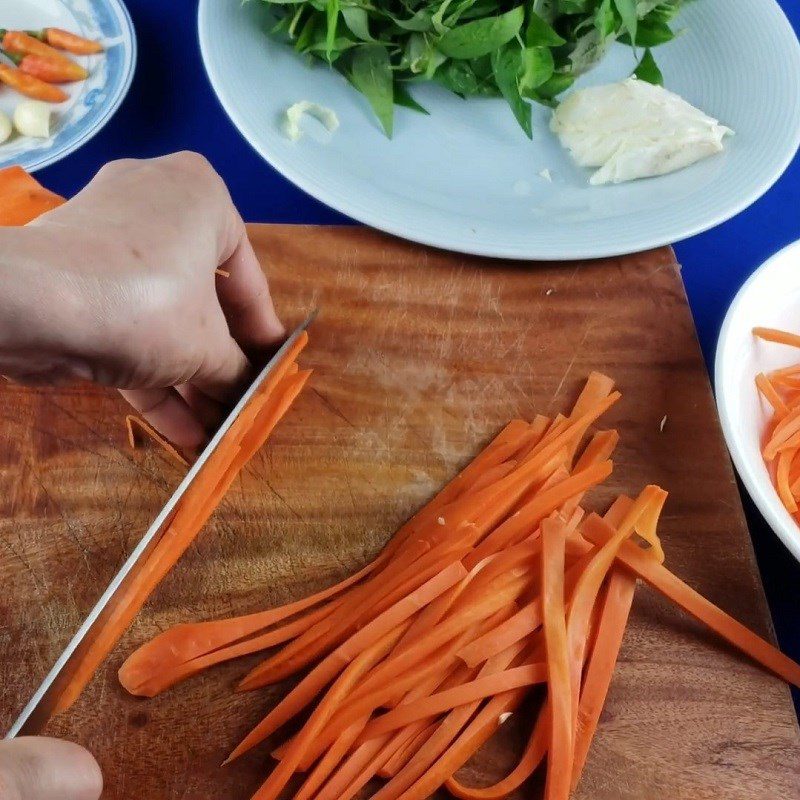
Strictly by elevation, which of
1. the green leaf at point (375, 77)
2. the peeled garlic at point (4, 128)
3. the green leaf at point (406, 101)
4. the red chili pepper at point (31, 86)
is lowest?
the peeled garlic at point (4, 128)

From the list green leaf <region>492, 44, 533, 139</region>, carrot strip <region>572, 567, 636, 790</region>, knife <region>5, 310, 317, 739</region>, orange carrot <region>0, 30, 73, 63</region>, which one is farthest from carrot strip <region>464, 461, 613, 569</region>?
orange carrot <region>0, 30, 73, 63</region>

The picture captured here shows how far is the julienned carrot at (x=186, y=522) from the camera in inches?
33.4

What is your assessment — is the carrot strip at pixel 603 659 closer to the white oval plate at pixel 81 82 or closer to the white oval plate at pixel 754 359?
the white oval plate at pixel 754 359

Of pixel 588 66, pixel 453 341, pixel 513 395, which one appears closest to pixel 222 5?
pixel 588 66

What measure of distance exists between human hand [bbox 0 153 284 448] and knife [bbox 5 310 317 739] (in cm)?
12

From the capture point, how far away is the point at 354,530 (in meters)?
1.01

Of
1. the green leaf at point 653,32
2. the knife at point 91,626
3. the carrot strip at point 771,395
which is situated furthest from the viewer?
the green leaf at point 653,32

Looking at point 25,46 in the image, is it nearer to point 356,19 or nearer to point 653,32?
point 356,19

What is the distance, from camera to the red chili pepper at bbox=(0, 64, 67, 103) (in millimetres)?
1374

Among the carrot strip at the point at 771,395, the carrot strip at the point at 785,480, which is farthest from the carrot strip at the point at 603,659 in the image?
the carrot strip at the point at 771,395

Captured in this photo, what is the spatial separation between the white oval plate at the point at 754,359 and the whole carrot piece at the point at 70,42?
Result: 1.27m

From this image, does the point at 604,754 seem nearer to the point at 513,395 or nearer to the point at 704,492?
the point at 704,492

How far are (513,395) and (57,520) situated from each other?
67 cm

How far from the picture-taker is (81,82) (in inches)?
55.9
